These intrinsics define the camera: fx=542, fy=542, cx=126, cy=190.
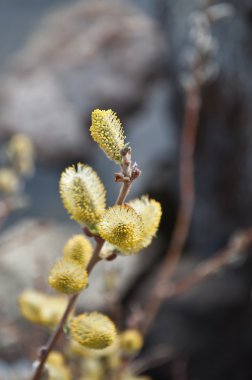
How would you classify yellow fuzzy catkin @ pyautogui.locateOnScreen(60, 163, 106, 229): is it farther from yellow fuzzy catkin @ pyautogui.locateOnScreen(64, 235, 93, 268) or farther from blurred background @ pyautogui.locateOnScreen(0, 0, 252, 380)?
blurred background @ pyautogui.locateOnScreen(0, 0, 252, 380)

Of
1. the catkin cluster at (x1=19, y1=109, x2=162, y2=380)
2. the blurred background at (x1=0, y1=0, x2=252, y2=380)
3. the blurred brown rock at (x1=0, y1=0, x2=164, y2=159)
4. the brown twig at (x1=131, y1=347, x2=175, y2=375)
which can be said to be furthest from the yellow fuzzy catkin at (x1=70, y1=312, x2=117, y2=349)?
the blurred brown rock at (x1=0, y1=0, x2=164, y2=159)

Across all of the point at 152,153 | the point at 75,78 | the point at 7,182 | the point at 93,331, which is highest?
the point at 75,78

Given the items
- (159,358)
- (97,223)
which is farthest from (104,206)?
(159,358)

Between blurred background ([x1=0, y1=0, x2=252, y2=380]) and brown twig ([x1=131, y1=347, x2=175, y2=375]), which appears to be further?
brown twig ([x1=131, y1=347, x2=175, y2=375])

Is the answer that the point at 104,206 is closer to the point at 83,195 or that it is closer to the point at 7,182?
the point at 83,195

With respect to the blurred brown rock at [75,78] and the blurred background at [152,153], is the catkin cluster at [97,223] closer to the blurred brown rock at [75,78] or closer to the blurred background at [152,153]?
the blurred background at [152,153]

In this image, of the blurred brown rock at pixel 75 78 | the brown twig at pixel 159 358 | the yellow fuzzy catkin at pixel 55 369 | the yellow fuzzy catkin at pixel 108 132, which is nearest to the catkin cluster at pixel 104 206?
the yellow fuzzy catkin at pixel 108 132

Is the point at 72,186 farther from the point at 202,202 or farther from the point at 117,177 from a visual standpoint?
the point at 202,202
